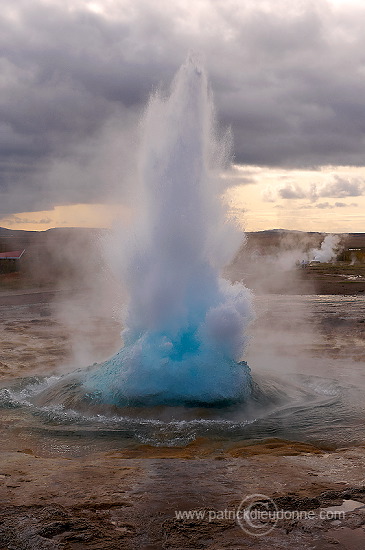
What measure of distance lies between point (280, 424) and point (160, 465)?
6.94 feet

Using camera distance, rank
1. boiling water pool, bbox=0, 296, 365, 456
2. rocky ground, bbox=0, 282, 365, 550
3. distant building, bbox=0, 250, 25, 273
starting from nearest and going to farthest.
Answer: rocky ground, bbox=0, 282, 365, 550 → boiling water pool, bbox=0, 296, 365, 456 → distant building, bbox=0, 250, 25, 273

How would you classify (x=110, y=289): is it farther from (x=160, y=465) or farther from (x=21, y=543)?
(x=21, y=543)

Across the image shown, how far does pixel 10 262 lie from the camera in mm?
34062

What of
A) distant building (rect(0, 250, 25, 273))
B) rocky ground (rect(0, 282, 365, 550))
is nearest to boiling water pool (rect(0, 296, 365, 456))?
rocky ground (rect(0, 282, 365, 550))

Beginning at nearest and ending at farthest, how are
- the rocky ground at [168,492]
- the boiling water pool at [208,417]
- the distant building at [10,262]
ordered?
1. the rocky ground at [168,492]
2. the boiling water pool at [208,417]
3. the distant building at [10,262]

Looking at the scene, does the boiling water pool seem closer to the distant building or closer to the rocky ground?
the rocky ground

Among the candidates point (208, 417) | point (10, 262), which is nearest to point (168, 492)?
point (208, 417)

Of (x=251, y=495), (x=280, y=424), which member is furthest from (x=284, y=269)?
(x=251, y=495)

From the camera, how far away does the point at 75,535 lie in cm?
340

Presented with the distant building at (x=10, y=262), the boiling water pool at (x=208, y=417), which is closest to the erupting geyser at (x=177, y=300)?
the boiling water pool at (x=208, y=417)

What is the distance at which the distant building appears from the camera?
107 feet

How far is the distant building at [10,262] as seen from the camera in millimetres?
32638

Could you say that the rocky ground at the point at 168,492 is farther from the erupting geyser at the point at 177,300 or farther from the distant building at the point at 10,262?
the distant building at the point at 10,262

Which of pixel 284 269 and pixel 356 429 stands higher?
pixel 284 269
